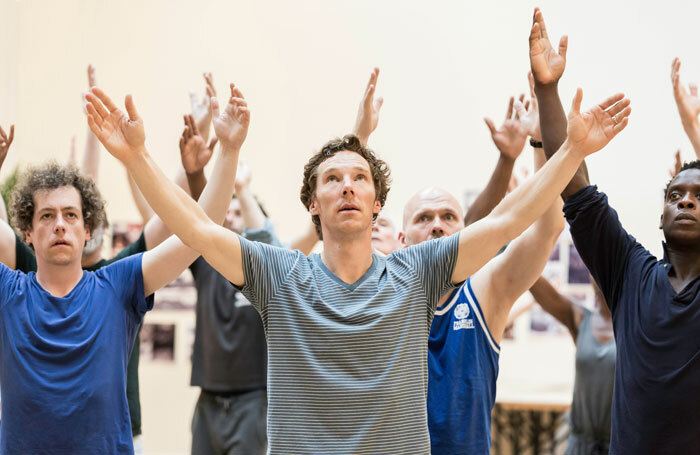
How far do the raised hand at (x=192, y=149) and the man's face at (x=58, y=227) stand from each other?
1.33ft

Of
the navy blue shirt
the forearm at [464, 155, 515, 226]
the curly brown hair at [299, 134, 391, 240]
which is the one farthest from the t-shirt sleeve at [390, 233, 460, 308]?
the forearm at [464, 155, 515, 226]

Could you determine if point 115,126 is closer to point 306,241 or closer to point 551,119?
point 551,119

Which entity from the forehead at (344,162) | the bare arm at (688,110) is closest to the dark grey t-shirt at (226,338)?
the forehead at (344,162)

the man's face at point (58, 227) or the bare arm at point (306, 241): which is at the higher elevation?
the bare arm at point (306, 241)

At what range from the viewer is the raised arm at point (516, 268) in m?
2.54

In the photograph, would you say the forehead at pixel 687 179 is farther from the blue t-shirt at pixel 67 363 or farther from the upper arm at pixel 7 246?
the upper arm at pixel 7 246

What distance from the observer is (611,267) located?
253 centimetres

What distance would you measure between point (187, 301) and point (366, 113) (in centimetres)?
351

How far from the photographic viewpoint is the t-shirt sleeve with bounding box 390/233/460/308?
219cm

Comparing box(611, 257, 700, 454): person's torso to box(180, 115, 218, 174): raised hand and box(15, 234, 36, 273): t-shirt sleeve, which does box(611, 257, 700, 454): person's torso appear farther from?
box(15, 234, 36, 273): t-shirt sleeve

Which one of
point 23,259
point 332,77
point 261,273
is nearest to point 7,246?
point 23,259

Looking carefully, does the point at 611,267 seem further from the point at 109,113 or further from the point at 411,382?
the point at 109,113

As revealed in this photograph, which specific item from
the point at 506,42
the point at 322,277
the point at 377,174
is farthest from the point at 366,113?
the point at 506,42

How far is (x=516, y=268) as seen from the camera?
2609 millimetres
